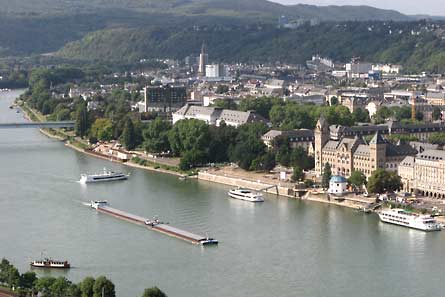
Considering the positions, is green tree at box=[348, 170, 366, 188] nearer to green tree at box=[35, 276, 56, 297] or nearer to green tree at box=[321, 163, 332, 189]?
green tree at box=[321, 163, 332, 189]

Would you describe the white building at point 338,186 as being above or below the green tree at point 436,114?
below

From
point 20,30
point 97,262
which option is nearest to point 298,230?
point 97,262

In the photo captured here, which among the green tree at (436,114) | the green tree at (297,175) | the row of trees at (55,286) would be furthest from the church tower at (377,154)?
the green tree at (436,114)

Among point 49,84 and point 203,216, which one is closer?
point 203,216

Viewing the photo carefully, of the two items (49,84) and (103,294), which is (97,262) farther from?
(49,84)

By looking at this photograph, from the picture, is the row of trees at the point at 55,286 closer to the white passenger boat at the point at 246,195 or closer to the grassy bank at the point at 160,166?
the white passenger boat at the point at 246,195

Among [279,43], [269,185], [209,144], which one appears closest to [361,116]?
[209,144]

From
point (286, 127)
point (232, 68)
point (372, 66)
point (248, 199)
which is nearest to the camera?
point (248, 199)
